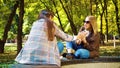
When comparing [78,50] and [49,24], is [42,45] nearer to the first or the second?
[49,24]

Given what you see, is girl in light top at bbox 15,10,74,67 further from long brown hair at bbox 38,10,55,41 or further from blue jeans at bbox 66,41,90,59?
blue jeans at bbox 66,41,90,59

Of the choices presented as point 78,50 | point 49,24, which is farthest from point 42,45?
point 78,50

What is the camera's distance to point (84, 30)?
1030cm

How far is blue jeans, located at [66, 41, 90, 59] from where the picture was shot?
32.0 feet

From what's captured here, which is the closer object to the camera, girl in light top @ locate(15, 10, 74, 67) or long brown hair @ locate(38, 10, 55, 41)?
girl in light top @ locate(15, 10, 74, 67)

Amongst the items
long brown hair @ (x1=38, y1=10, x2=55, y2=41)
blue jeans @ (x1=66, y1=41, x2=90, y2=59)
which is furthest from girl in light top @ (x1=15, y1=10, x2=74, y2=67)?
blue jeans @ (x1=66, y1=41, x2=90, y2=59)

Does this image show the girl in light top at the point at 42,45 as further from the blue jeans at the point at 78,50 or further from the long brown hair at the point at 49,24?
the blue jeans at the point at 78,50

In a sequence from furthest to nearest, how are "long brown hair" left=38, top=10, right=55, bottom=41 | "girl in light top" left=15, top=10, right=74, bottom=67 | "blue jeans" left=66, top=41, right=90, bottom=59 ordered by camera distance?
"blue jeans" left=66, top=41, right=90, bottom=59
"long brown hair" left=38, top=10, right=55, bottom=41
"girl in light top" left=15, top=10, right=74, bottom=67

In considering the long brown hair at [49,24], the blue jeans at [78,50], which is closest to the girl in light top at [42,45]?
the long brown hair at [49,24]

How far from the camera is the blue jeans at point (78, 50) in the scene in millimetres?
9750

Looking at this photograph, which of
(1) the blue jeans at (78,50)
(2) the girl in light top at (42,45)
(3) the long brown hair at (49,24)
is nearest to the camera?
(2) the girl in light top at (42,45)

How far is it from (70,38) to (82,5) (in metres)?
33.9

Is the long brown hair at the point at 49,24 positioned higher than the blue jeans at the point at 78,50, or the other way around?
the long brown hair at the point at 49,24

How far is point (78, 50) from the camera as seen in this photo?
9.75m
